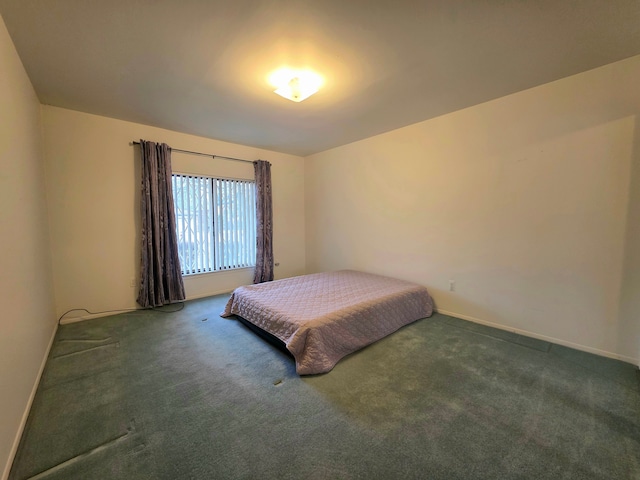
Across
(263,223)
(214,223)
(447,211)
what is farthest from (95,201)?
(447,211)

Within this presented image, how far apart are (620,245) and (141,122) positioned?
540 cm

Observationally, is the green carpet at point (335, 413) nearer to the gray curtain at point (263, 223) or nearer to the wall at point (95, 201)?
the wall at point (95, 201)

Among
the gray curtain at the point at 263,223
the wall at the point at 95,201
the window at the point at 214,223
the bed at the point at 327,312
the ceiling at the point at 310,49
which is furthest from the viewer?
the gray curtain at the point at 263,223

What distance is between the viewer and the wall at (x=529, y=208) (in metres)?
2.27

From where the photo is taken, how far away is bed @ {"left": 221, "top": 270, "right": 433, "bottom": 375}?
2236 millimetres

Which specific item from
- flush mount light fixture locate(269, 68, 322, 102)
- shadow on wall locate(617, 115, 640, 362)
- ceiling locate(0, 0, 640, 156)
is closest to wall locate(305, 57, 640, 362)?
shadow on wall locate(617, 115, 640, 362)

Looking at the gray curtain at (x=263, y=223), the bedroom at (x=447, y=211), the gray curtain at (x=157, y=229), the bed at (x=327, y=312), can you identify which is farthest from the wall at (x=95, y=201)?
the bed at (x=327, y=312)

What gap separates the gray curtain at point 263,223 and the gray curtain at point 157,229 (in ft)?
4.51

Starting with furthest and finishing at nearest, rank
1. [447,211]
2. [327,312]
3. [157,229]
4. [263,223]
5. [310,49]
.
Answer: [263,223], [157,229], [447,211], [327,312], [310,49]

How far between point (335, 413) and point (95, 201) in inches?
148

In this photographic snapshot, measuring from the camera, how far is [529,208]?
107 inches

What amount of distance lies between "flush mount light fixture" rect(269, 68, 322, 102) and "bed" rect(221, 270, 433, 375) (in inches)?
81.3

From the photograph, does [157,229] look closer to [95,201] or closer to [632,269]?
[95,201]

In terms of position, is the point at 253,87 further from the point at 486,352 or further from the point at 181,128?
the point at 486,352
